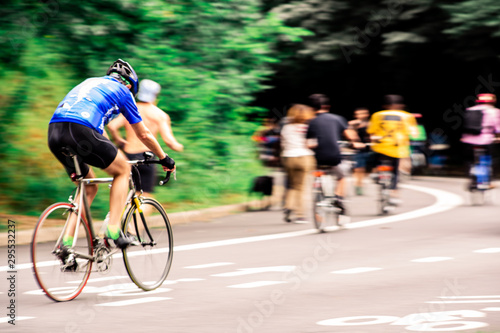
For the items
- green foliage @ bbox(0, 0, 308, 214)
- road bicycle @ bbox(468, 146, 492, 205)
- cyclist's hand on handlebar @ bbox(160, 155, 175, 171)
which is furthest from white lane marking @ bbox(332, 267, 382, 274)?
road bicycle @ bbox(468, 146, 492, 205)

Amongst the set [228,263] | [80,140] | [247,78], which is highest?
[247,78]

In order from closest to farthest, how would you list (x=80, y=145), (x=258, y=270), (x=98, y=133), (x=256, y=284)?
(x=80, y=145), (x=98, y=133), (x=256, y=284), (x=258, y=270)

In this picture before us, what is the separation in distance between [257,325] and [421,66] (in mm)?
22860

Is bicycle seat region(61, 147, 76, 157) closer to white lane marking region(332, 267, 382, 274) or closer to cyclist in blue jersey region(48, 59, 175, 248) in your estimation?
cyclist in blue jersey region(48, 59, 175, 248)

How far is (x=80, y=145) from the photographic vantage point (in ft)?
23.0

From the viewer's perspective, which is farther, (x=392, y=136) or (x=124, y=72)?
(x=392, y=136)

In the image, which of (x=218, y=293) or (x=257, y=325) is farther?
(x=218, y=293)

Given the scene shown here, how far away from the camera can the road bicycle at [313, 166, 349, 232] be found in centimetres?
1239

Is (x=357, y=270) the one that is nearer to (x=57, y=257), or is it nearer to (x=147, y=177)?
(x=147, y=177)

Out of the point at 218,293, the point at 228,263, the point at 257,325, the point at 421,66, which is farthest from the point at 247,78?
the point at 421,66

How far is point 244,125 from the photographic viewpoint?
17.0 m

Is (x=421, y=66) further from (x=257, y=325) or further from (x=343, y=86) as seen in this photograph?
(x=257, y=325)

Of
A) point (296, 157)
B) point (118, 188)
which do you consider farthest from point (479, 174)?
point (118, 188)

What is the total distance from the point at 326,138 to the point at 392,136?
9.52 feet
